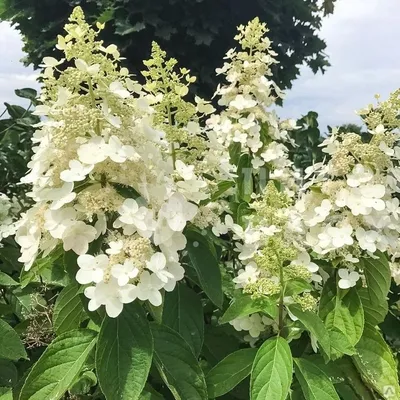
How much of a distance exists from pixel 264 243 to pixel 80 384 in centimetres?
44

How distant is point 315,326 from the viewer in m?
0.94

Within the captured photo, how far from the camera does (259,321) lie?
3.83 feet

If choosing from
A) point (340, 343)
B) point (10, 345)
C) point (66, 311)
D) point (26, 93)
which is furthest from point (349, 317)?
point (26, 93)

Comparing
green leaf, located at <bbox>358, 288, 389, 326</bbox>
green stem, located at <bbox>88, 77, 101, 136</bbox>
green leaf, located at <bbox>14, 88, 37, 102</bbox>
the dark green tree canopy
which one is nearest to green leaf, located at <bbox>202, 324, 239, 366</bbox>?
green leaf, located at <bbox>358, 288, 389, 326</bbox>

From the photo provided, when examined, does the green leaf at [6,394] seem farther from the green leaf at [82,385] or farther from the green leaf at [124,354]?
the green leaf at [124,354]

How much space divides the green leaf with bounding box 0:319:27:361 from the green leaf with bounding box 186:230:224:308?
335 millimetres

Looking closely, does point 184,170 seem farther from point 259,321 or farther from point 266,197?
point 259,321

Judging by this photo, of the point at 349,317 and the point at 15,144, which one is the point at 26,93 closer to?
the point at 15,144

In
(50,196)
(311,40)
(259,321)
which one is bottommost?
(311,40)

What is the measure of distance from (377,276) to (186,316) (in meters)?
0.38

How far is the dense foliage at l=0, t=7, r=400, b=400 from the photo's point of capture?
2.70 ft

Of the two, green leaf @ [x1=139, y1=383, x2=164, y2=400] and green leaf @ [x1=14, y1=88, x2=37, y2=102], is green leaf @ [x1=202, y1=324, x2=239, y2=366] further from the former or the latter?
green leaf @ [x1=14, y1=88, x2=37, y2=102]

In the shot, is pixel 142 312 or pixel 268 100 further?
pixel 268 100

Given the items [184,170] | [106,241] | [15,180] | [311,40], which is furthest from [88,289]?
[311,40]
